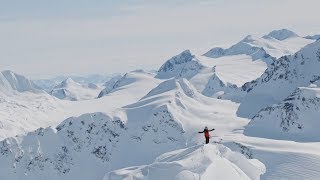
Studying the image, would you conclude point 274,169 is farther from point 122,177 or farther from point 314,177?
point 122,177

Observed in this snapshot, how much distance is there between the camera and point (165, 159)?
9844 centimetres

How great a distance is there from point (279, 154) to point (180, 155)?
275 feet

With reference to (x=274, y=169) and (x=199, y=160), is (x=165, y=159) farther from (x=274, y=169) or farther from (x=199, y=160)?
(x=274, y=169)

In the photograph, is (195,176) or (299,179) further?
(299,179)

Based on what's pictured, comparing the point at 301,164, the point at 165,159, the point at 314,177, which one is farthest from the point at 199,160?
the point at 301,164

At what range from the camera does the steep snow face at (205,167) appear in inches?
3268

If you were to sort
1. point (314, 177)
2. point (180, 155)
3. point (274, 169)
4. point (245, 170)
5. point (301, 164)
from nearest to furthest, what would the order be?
point (245, 170) → point (180, 155) → point (314, 177) → point (274, 169) → point (301, 164)

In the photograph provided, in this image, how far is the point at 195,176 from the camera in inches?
3246

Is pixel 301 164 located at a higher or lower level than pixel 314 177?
lower

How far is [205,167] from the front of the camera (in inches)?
3312

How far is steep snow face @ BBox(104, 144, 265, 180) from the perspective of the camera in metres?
83.0

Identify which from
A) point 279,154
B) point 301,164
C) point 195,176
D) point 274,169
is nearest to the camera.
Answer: point 195,176

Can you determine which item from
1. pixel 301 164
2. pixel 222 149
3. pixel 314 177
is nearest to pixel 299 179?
pixel 314 177

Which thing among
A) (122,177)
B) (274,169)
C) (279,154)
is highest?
(122,177)
